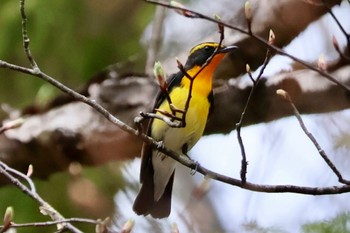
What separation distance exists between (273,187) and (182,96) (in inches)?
38.1

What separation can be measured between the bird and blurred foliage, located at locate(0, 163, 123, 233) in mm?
176

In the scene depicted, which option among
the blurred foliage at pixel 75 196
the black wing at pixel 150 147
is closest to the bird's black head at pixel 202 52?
the black wing at pixel 150 147

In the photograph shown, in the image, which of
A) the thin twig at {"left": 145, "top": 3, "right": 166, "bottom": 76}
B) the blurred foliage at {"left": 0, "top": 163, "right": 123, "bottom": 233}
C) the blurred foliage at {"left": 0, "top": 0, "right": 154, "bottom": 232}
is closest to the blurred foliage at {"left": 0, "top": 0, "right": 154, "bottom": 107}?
the blurred foliage at {"left": 0, "top": 0, "right": 154, "bottom": 232}

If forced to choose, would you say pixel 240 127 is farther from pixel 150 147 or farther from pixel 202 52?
pixel 202 52

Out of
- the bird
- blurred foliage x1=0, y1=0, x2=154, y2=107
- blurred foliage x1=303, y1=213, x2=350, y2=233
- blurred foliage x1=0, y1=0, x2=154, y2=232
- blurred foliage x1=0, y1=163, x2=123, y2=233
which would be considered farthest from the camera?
blurred foliage x1=0, y1=0, x2=154, y2=107

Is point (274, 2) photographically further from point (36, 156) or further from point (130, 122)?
point (36, 156)

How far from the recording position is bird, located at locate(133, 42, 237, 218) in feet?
11.6

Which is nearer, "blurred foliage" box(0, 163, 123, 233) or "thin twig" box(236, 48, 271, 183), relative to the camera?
"thin twig" box(236, 48, 271, 183)

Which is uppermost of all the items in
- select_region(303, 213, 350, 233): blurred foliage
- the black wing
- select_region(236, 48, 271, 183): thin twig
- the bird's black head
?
the bird's black head

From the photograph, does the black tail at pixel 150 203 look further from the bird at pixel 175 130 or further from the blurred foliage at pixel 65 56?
the blurred foliage at pixel 65 56

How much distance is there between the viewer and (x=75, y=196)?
130 inches

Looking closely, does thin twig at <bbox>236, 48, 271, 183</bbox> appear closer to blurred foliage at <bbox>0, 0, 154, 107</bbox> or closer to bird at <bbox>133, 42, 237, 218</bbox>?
bird at <bbox>133, 42, 237, 218</bbox>

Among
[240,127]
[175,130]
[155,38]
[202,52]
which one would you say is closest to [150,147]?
[175,130]

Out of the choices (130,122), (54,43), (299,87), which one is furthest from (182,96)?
(54,43)
